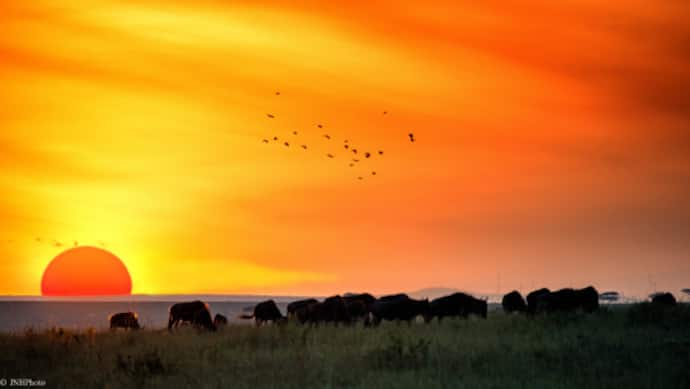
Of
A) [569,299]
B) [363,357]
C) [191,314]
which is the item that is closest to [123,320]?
[191,314]

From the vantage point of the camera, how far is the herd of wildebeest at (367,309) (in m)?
44.5

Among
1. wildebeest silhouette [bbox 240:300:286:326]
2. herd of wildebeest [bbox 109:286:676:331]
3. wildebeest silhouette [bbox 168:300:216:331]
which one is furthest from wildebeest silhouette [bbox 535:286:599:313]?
wildebeest silhouette [bbox 168:300:216:331]

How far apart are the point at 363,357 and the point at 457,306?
23128 mm

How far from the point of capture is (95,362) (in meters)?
29.2

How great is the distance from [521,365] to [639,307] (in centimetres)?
1676

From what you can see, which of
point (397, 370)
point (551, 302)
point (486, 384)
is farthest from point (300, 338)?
point (551, 302)

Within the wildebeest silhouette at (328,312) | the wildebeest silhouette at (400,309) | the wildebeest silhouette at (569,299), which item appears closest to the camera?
the wildebeest silhouette at (328,312)

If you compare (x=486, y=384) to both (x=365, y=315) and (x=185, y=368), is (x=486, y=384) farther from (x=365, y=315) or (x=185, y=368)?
(x=365, y=315)

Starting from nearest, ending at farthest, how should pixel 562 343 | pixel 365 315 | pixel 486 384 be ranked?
pixel 486 384 → pixel 562 343 → pixel 365 315

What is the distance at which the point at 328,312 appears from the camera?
145 ft

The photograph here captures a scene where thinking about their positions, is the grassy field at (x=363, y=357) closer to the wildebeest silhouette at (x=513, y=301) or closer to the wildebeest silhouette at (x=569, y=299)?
the wildebeest silhouette at (x=569, y=299)

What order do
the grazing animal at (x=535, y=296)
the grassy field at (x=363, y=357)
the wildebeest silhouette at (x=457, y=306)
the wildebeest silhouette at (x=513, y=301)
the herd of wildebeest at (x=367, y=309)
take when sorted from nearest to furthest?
1. the grassy field at (x=363, y=357)
2. the herd of wildebeest at (x=367, y=309)
3. the wildebeest silhouette at (x=457, y=306)
4. the grazing animal at (x=535, y=296)
5. the wildebeest silhouette at (x=513, y=301)

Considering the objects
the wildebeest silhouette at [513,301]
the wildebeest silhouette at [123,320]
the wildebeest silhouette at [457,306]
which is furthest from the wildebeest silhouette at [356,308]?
the wildebeest silhouette at [513,301]

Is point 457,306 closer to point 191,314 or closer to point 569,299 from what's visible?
point 569,299
